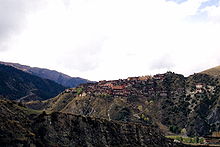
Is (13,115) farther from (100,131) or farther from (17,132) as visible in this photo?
(100,131)

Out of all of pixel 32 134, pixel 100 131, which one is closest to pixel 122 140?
pixel 100 131

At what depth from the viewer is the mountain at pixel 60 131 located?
384 feet

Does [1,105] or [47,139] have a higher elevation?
[1,105]

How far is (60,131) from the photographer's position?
138m

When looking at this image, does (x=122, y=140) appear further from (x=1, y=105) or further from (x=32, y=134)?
(x=1, y=105)

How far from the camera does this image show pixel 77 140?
138250 millimetres

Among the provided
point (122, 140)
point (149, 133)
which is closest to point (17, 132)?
point (122, 140)

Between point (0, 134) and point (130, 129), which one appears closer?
point (0, 134)

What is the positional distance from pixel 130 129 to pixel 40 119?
53615 mm

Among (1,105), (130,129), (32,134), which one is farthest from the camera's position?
(130,129)

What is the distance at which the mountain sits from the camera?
384 ft

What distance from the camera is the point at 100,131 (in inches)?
6024

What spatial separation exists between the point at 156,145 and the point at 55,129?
6161 cm

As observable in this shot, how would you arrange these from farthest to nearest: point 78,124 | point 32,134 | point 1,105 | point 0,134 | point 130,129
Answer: point 130,129 < point 78,124 < point 1,105 < point 32,134 < point 0,134
